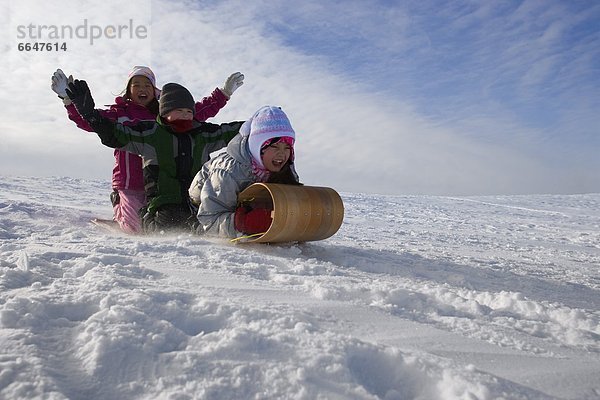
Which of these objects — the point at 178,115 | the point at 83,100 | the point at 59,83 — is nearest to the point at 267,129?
the point at 178,115

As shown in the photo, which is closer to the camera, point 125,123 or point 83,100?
point 83,100

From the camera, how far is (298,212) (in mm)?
2736

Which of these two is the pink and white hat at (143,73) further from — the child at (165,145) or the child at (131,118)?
the child at (165,145)

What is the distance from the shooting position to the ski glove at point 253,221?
→ 281 cm

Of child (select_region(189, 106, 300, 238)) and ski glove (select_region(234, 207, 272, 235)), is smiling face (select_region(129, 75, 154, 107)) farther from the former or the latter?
ski glove (select_region(234, 207, 272, 235))

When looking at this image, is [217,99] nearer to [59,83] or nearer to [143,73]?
[143,73]

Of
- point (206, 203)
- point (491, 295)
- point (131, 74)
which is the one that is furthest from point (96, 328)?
point (131, 74)

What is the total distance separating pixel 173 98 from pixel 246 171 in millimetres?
1154

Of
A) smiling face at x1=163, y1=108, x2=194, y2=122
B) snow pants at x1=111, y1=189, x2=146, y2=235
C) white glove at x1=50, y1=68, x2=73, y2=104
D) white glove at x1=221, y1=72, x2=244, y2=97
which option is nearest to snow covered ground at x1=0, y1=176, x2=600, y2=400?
snow pants at x1=111, y1=189, x2=146, y2=235

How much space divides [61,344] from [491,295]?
5.43 feet

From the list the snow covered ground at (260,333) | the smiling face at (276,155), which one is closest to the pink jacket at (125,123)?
the smiling face at (276,155)

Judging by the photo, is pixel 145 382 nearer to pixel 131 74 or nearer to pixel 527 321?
pixel 527 321

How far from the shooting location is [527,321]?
4.96 feet

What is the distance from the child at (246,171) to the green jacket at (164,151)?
22.6 inches
